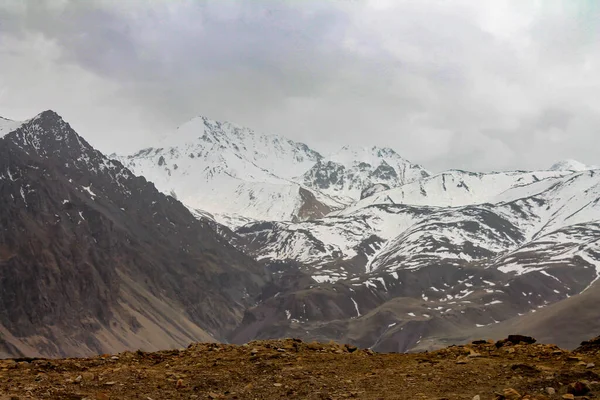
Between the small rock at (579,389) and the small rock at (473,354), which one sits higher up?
the small rock at (473,354)

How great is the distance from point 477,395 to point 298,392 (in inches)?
222

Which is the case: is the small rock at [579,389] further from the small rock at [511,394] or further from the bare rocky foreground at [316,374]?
the small rock at [511,394]

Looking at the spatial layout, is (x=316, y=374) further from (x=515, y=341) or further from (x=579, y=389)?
(x=515, y=341)

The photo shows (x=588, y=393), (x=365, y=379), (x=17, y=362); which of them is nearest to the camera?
(x=588, y=393)

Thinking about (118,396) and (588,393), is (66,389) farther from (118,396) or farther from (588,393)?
(588,393)

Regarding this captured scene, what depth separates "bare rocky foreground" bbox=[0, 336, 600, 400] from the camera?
2217 cm

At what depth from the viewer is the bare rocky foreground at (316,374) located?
72.7 feet

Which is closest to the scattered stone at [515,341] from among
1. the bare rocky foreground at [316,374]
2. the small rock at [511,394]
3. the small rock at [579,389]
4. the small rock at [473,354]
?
the bare rocky foreground at [316,374]

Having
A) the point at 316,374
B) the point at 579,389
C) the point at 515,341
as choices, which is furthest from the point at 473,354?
the point at 579,389

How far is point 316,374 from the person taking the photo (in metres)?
25.2

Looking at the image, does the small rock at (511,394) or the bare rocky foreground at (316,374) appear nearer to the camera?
the small rock at (511,394)

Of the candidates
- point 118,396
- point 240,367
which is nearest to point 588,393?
point 240,367

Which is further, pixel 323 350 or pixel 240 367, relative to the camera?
pixel 323 350

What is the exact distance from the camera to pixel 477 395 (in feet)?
69.2
